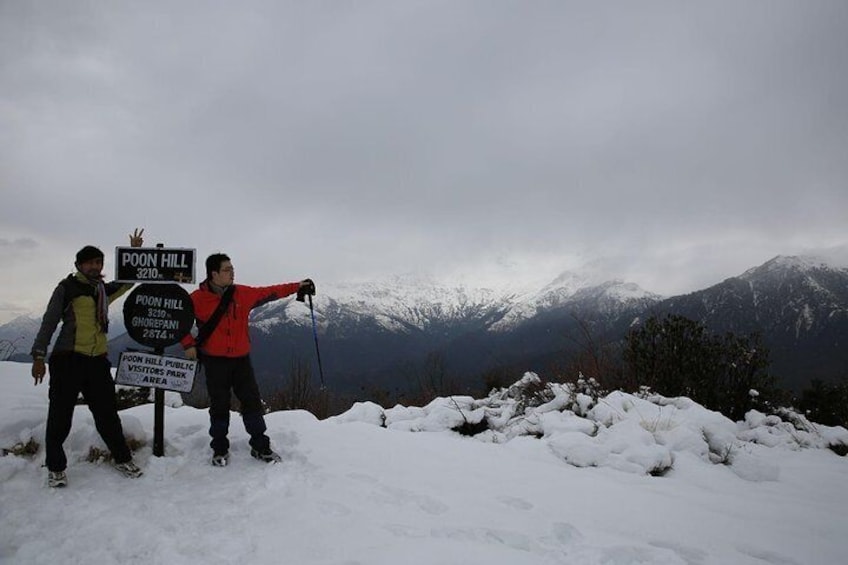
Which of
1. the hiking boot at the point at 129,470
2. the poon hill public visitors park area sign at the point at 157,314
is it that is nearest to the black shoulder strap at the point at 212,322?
the poon hill public visitors park area sign at the point at 157,314

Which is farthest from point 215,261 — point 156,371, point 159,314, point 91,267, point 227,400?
point 227,400

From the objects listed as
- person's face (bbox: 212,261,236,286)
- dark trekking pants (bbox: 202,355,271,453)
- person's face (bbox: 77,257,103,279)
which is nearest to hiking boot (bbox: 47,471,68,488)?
dark trekking pants (bbox: 202,355,271,453)

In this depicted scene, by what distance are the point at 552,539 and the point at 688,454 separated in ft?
8.89

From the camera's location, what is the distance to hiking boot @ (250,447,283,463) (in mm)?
4277

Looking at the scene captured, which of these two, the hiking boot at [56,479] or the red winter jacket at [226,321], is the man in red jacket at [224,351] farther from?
the hiking boot at [56,479]

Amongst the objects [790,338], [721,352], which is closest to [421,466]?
[721,352]

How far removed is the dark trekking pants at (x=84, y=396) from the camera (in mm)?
3752

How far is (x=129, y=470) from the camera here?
387cm

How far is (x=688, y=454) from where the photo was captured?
16.0 ft

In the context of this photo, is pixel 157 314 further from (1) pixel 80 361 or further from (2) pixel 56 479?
(2) pixel 56 479

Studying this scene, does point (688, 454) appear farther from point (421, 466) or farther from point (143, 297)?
point (143, 297)

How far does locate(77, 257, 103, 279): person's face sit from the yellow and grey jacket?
0.05 meters

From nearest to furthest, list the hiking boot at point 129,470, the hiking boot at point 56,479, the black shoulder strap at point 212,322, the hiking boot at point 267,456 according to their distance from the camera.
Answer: the hiking boot at point 56,479
the hiking boot at point 129,470
the hiking boot at point 267,456
the black shoulder strap at point 212,322

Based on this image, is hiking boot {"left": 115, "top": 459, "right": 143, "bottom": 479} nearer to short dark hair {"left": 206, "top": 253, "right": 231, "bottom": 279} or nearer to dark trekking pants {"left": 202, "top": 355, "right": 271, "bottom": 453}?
dark trekking pants {"left": 202, "top": 355, "right": 271, "bottom": 453}
